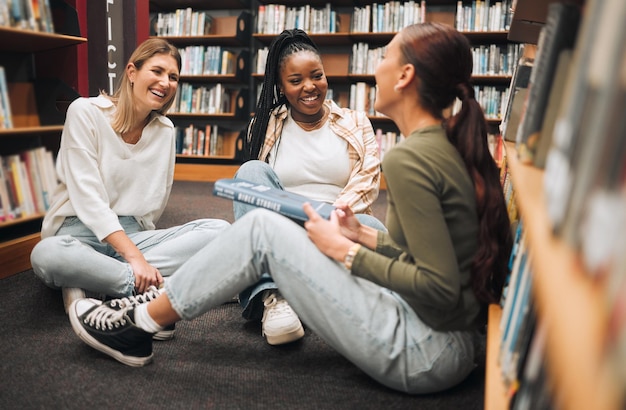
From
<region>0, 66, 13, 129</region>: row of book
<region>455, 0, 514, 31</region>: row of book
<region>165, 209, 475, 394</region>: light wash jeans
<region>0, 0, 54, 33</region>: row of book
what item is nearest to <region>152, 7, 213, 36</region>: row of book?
<region>455, 0, 514, 31</region>: row of book

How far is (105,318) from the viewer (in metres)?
1.22

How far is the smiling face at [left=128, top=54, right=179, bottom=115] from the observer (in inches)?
65.7

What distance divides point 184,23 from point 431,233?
14.5 feet

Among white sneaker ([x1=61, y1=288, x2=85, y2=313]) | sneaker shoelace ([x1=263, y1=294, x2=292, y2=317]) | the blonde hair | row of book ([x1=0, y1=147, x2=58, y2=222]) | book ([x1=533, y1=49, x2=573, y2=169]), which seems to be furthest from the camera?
row of book ([x1=0, y1=147, x2=58, y2=222])

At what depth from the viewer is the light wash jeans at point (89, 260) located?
148 centimetres

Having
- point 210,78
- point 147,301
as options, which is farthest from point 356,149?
point 210,78

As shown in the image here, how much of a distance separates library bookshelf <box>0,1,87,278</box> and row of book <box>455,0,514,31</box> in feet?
9.45

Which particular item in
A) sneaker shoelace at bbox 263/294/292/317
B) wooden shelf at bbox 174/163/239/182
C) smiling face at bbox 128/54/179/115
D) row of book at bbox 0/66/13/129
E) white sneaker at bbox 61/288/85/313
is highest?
smiling face at bbox 128/54/179/115

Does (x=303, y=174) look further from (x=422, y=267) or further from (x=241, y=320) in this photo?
(x=422, y=267)

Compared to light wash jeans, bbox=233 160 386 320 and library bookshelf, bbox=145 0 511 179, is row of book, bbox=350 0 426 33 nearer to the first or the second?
library bookshelf, bbox=145 0 511 179

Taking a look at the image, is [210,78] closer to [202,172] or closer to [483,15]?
[202,172]

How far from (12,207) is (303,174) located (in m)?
1.13

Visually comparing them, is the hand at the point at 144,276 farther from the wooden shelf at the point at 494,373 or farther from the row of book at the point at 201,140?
the row of book at the point at 201,140

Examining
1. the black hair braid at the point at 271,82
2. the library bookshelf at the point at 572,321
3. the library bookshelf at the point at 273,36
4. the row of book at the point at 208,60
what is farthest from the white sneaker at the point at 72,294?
the row of book at the point at 208,60
